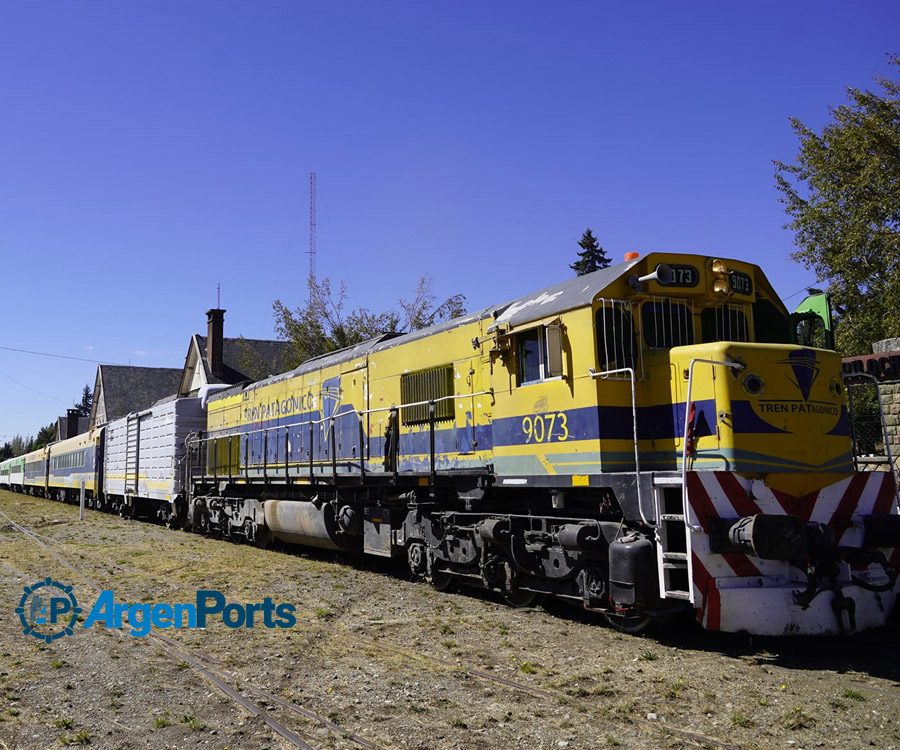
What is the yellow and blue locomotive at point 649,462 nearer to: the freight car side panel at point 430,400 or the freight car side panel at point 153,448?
the freight car side panel at point 430,400

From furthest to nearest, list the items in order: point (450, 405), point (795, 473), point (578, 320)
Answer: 1. point (450, 405)
2. point (578, 320)
3. point (795, 473)

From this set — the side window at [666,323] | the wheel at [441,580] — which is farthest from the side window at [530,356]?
the wheel at [441,580]

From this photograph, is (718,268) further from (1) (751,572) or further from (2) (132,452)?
(2) (132,452)

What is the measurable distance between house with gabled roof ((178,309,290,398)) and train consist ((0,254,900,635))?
1144 inches

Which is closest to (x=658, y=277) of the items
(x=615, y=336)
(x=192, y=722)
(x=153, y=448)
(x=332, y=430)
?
(x=615, y=336)

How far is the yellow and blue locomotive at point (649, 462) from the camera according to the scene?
642 cm

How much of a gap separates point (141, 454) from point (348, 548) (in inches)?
518

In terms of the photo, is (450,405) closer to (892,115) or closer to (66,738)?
(66,738)

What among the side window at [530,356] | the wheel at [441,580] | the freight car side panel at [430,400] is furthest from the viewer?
the wheel at [441,580]

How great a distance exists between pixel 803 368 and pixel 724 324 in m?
1.16

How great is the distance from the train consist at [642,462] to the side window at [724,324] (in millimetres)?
22

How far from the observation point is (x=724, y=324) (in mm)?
8062

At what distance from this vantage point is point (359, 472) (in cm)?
1172

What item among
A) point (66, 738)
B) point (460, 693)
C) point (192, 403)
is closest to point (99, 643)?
point (66, 738)
